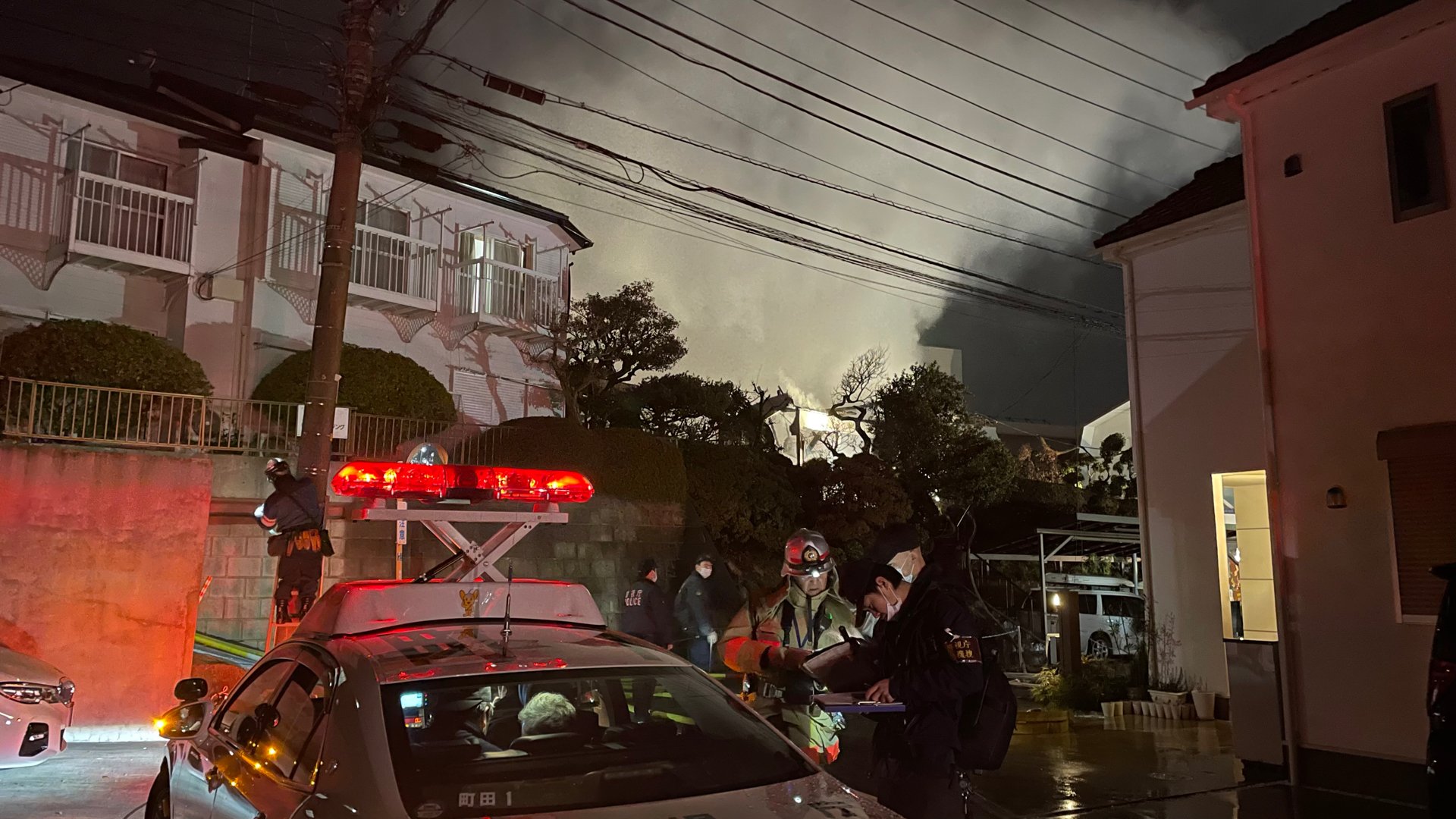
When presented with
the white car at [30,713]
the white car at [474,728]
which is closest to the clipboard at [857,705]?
the white car at [474,728]

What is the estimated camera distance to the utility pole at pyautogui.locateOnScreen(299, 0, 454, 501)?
9.05 m

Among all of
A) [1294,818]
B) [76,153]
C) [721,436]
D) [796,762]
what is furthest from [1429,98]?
[76,153]

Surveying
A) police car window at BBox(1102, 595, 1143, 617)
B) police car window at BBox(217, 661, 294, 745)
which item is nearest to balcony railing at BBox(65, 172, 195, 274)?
police car window at BBox(217, 661, 294, 745)

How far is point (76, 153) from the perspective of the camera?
1585cm

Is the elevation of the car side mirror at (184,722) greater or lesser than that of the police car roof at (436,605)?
lesser

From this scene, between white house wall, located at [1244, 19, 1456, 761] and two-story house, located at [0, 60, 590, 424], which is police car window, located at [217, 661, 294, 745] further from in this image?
two-story house, located at [0, 60, 590, 424]

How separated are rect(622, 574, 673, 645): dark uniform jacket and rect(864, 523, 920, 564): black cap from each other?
20.6 ft

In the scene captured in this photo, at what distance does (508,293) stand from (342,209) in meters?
11.9

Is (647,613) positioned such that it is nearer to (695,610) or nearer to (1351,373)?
(695,610)

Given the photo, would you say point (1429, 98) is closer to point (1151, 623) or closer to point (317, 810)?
point (1151, 623)

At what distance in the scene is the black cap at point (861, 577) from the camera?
5199mm

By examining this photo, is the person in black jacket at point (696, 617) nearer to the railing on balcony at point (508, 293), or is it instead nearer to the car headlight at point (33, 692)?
the car headlight at point (33, 692)

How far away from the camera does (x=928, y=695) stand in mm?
4406

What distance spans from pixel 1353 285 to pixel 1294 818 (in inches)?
162
